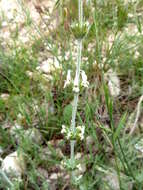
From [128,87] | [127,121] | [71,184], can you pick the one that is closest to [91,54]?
[128,87]

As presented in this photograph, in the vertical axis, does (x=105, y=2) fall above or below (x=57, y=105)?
above

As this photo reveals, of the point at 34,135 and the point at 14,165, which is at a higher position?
the point at 34,135

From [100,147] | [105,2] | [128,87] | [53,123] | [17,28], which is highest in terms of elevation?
[105,2]

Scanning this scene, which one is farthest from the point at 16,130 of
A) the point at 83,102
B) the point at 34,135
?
the point at 83,102

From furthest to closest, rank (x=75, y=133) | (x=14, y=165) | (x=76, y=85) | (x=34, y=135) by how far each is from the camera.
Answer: (x=34, y=135) < (x=14, y=165) < (x=75, y=133) < (x=76, y=85)

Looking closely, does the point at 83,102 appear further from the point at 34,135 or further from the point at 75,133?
the point at 75,133

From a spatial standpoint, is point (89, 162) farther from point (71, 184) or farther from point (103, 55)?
point (103, 55)
